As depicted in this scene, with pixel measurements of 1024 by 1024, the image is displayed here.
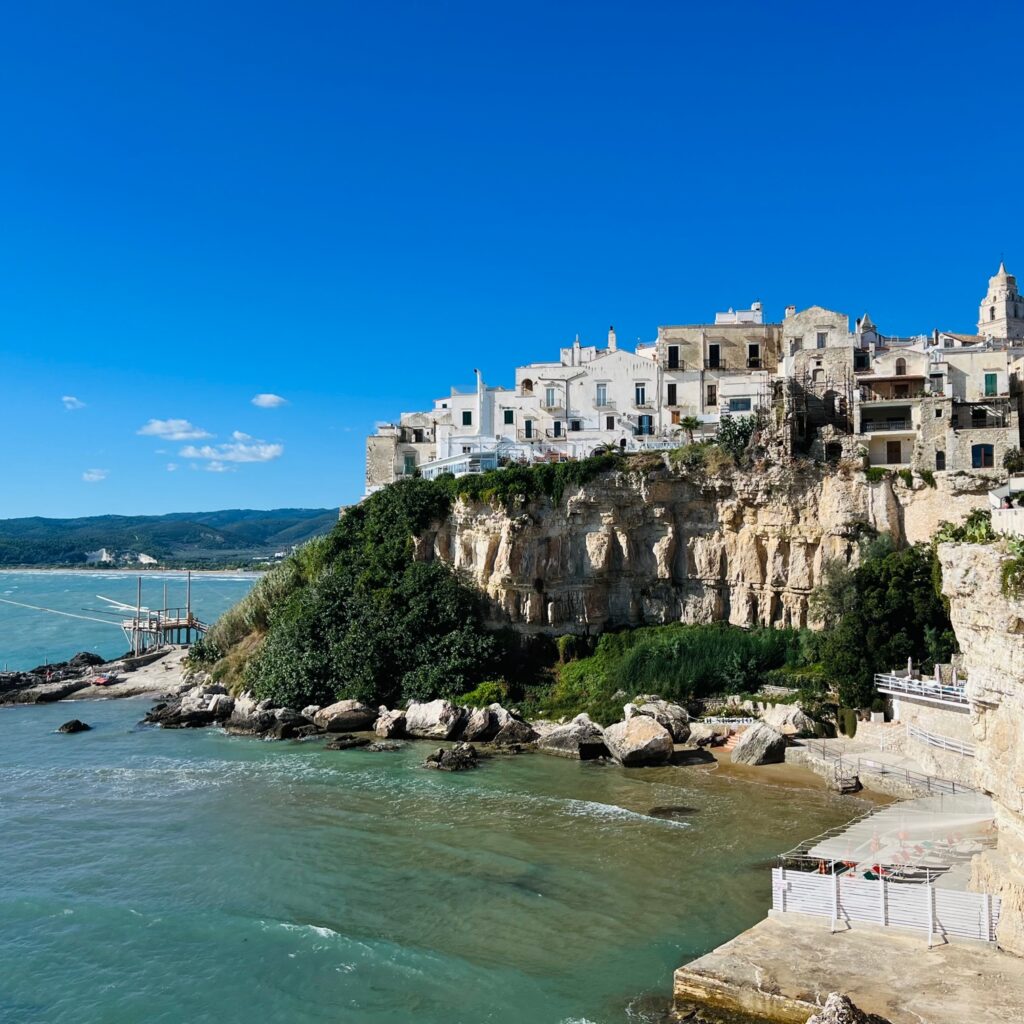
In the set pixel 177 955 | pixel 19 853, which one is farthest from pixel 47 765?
pixel 177 955

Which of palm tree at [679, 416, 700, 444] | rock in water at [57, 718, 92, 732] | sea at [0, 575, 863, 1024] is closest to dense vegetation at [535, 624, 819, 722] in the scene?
sea at [0, 575, 863, 1024]

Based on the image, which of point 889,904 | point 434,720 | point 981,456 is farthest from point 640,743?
point 981,456

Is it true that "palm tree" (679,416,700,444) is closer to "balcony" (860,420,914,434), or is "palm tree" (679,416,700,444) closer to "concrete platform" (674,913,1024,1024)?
"balcony" (860,420,914,434)

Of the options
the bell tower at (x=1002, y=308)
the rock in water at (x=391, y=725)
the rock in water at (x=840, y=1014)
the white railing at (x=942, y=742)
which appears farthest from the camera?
the bell tower at (x=1002, y=308)

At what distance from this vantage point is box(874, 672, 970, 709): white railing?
22.4 meters

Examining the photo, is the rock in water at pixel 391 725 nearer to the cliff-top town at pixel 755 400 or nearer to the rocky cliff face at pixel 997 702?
the cliff-top town at pixel 755 400

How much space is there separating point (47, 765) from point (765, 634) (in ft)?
85.4

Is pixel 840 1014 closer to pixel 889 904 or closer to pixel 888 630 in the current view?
pixel 889 904

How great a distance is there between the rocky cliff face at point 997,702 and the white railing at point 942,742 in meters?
8.56

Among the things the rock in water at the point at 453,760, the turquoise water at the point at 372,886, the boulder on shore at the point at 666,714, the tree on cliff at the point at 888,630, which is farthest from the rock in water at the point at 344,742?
the tree on cliff at the point at 888,630

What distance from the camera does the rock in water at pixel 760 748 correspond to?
26.1m

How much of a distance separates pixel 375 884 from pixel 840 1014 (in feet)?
34.0

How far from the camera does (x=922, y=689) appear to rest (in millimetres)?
23688

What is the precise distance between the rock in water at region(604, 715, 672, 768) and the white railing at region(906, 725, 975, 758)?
6896 millimetres
